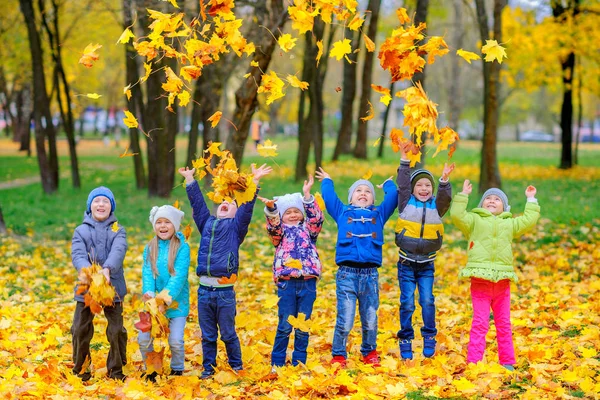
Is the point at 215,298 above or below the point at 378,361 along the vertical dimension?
above

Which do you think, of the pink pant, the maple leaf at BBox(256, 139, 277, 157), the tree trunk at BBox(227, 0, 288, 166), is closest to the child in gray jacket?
the maple leaf at BBox(256, 139, 277, 157)

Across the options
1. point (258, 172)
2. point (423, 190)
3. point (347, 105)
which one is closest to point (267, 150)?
point (258, 172)

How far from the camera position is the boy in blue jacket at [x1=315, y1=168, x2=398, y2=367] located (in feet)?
21.7

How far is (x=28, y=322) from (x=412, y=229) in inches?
158

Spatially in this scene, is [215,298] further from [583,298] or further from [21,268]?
[21,268]

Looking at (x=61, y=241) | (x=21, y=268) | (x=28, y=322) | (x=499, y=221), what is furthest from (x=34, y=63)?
(x=499, y=221)

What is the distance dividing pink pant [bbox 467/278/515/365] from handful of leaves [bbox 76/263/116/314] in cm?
279

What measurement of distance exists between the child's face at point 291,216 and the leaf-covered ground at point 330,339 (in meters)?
0.84

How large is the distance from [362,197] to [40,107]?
16.1m

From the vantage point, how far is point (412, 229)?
6758mm

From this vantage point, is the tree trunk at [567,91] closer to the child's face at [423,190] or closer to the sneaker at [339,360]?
the child's face at [423,190]

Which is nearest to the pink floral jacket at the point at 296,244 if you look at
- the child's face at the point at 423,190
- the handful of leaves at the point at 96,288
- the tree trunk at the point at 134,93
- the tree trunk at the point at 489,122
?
the child's face at the point at 423,190

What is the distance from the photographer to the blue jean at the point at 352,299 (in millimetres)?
6629

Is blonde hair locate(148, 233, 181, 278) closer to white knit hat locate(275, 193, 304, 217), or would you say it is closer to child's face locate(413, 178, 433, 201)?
white knit hat locate(275, 193, 304, 217)
